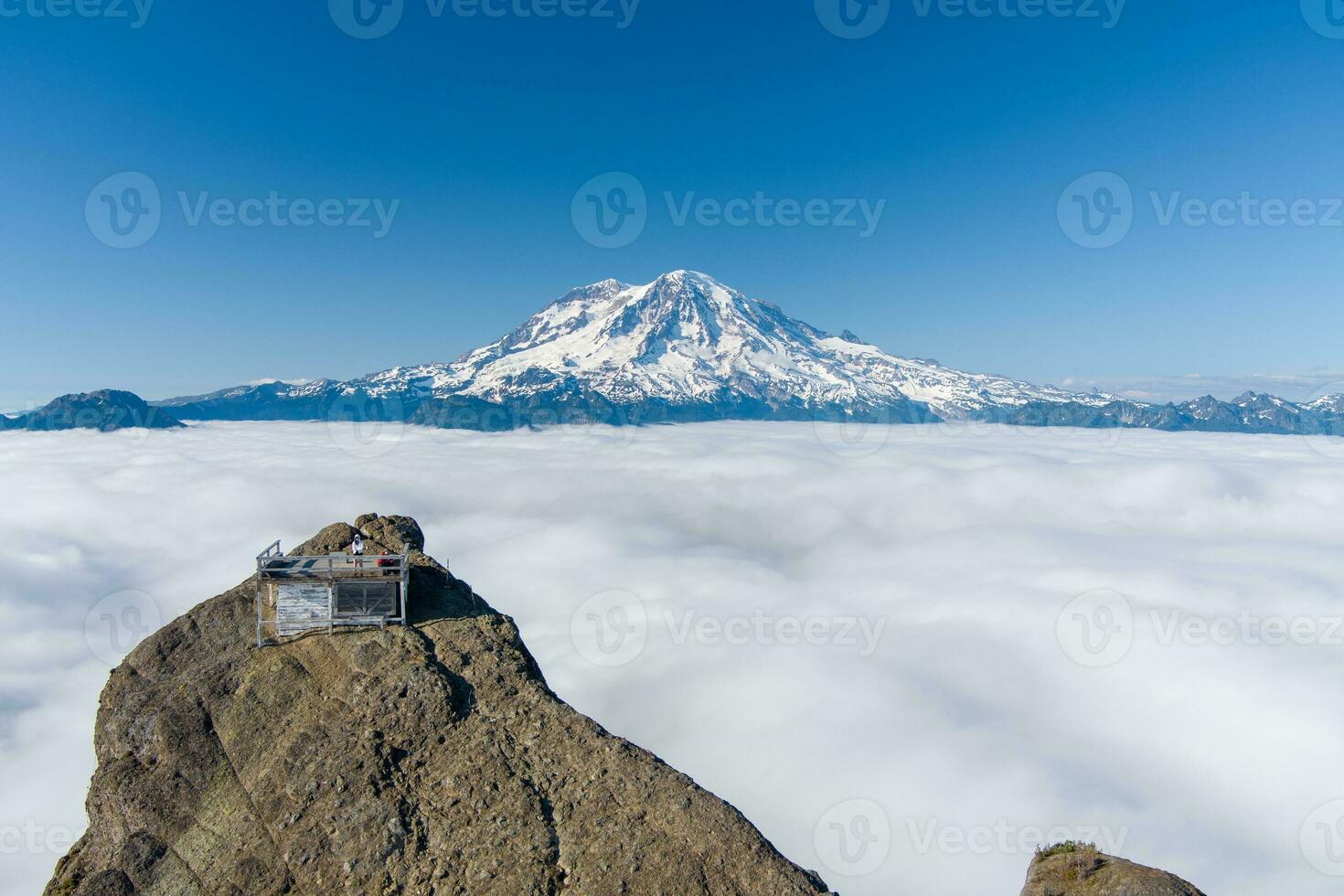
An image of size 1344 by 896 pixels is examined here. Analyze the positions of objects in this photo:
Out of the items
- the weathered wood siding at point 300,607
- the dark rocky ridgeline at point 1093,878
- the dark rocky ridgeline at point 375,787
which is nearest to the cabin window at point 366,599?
the weathered wood siding at point 300,607

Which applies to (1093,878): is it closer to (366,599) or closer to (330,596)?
(366,599)

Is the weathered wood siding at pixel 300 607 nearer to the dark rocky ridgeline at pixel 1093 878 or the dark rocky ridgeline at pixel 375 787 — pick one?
the dark rocky ridgeline at pixel 375 787

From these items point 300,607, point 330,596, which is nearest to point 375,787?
point 330,596

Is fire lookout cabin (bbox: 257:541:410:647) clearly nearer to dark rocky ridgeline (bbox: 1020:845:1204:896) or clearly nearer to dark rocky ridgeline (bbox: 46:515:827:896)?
dark rocky ridgeline (bbox: 46:515:827:896)

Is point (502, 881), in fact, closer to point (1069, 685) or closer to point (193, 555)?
point (1069, 685)

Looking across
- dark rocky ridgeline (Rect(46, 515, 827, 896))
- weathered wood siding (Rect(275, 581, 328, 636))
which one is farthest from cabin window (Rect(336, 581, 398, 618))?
dark rocky ridgeline (Rect(46, 515, 827, 896))
